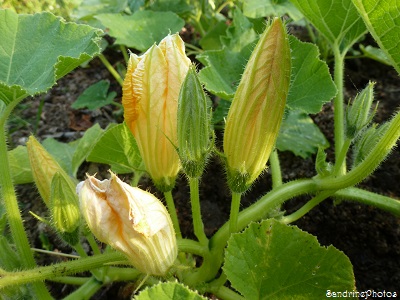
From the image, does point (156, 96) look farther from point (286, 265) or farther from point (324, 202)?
point (324, 202)

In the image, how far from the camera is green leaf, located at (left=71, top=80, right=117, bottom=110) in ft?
8.12

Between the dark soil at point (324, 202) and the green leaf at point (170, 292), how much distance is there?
0.69 metres

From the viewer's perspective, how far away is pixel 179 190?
217 cm

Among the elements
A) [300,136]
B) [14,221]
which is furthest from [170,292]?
[300,136]

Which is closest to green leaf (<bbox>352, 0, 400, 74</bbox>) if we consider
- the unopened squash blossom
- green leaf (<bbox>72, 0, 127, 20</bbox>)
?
the unopened squash blossom

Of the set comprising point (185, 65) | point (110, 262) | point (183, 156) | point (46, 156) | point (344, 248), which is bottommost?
point (344, 248)

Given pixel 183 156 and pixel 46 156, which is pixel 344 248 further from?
pixel 46 156

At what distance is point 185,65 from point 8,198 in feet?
2.24

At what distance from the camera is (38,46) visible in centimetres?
162

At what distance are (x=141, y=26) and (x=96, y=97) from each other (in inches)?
18.8

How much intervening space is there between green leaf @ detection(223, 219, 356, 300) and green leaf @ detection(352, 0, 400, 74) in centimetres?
55

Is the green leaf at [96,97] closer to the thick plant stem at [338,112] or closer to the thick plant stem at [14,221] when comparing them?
the thick plant stem at [14,221]

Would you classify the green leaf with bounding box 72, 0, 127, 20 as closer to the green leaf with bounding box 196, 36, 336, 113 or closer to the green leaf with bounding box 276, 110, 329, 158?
the green leaf with bounding box 196, 36, 336, 113

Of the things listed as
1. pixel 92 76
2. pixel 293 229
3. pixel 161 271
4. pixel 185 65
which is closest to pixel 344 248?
pixel 293 229
